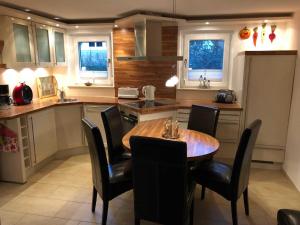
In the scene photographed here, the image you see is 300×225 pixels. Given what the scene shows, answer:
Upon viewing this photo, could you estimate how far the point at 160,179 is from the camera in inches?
68.7

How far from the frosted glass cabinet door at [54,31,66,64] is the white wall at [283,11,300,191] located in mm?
3635

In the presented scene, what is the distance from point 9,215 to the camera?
2.39 meters

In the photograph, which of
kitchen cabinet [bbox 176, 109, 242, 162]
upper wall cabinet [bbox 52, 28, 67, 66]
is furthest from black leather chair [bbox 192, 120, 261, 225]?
upper wall cabinet [bbox 52, 28, 67, 66]

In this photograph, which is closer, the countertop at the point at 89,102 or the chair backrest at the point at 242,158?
the chair backrest at the point at 242,158

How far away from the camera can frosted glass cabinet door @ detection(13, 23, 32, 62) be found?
3169 mm

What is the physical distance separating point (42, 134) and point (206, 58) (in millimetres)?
2869

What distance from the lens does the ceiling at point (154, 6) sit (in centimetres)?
281

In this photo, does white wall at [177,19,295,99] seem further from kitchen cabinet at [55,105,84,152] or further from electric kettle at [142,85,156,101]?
kitchen cabinet at [55,105,84,152]

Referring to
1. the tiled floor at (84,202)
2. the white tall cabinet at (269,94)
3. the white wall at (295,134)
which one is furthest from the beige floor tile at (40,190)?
the white wall at (295,134)

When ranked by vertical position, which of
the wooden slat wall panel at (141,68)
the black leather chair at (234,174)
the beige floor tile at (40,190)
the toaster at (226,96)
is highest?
the wooden slat wall panel at (141,68)

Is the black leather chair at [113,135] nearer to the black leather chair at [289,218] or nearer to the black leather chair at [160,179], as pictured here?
the black leather chair at [160,179]

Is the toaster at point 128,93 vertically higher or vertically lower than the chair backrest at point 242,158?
higher

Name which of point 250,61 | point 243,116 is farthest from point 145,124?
point 250,61

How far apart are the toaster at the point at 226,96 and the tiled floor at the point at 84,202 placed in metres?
1.15
